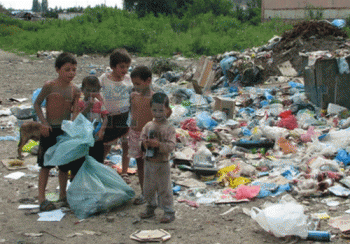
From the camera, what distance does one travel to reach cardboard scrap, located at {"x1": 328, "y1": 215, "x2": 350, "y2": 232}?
3.40 m

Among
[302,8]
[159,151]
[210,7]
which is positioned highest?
[210,7]

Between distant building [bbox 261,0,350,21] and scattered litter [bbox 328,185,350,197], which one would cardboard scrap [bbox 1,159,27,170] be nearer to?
scattered litter [bbox 328,185,350,197]

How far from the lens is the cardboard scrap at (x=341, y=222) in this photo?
340cm

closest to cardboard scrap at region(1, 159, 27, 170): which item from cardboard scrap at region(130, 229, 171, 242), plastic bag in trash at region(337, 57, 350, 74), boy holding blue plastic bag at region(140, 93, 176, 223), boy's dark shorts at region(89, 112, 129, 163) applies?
boy's dark shorts at region(89, 112, 129, 163)

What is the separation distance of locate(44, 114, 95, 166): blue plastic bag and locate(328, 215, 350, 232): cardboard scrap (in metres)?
2.06

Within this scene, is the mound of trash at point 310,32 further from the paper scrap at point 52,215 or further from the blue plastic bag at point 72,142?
the paper scrap at point 52,215

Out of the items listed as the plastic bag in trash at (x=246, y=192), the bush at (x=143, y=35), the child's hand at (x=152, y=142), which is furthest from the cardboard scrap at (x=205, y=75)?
the bush at (x=143, y=35)

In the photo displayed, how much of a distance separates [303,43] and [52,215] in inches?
336

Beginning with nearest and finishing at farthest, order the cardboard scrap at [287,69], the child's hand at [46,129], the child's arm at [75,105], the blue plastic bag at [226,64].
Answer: the child's hand at [46,129], the child's arm at [75,105], the cardboard scrap at [287,69], the blue plastic bag at [226,64]

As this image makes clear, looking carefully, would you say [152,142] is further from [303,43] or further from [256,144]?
[303,43]

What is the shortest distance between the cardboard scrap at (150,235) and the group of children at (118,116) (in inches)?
7.5

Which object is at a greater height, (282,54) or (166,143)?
(282,54)

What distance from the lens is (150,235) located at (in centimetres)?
328

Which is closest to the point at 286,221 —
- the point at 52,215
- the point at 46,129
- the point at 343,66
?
the point at 52,215
